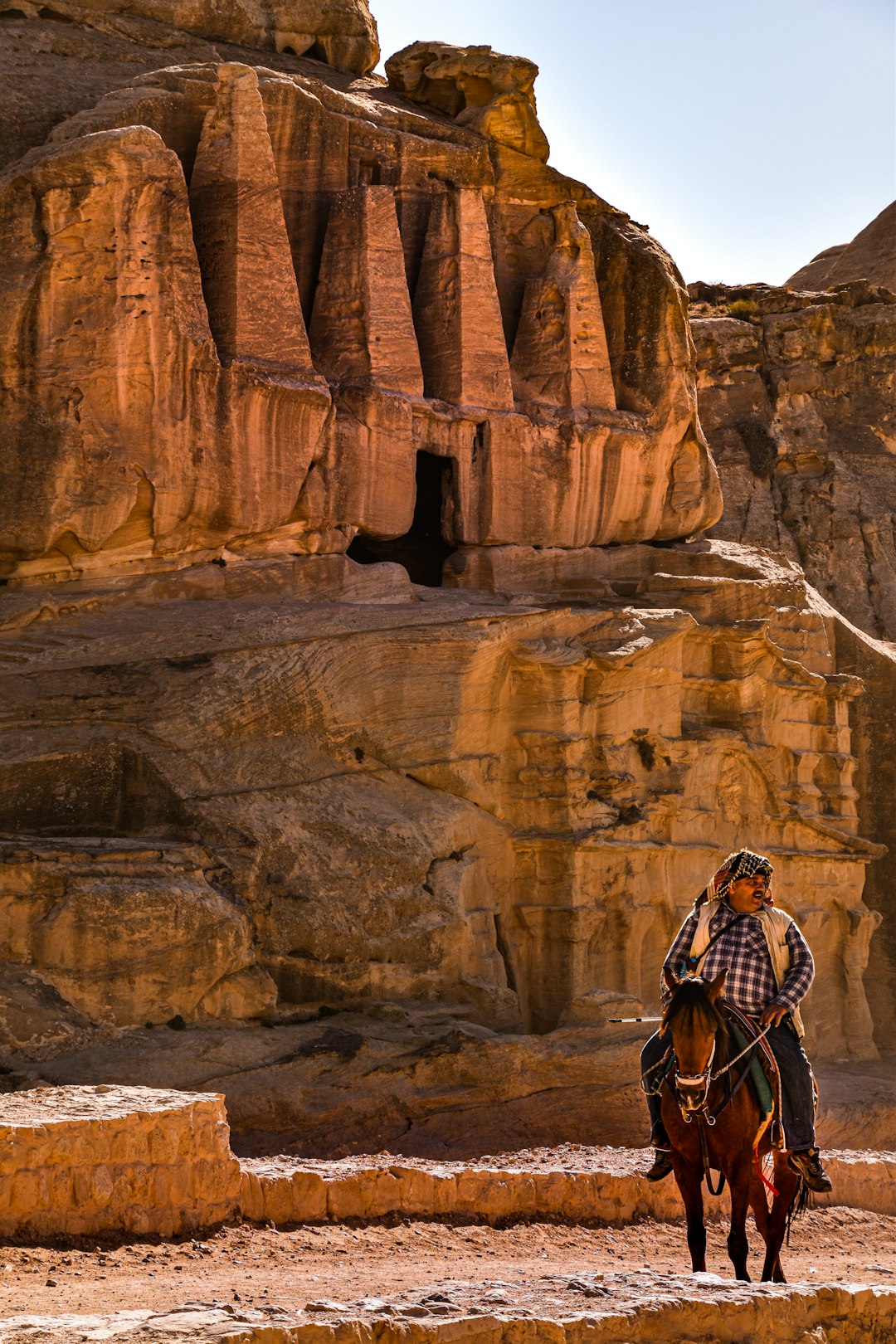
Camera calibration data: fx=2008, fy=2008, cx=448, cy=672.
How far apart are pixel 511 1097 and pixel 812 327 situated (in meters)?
25.8

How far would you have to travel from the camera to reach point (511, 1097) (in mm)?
19703

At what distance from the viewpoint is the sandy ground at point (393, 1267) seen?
35.6 feet

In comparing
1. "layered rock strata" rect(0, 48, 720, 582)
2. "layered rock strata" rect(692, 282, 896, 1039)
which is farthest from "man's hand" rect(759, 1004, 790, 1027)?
"layered rock strata" rect(692, 282, 896, 1039)

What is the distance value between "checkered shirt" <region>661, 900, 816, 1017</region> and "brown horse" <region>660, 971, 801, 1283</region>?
159 mm

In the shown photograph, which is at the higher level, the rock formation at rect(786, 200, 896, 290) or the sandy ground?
the rock formation at rect(786, 200, 896, 290)

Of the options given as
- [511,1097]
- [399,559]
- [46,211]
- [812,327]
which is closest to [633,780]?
[399,559]

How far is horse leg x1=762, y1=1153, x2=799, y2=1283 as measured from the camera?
12.5 meters

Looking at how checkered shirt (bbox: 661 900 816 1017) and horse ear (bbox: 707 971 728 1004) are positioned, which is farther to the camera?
checkered shirt (bbox: 661 900 816 1017)

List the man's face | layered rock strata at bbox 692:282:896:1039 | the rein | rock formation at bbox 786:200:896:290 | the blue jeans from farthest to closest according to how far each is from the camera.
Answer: rock formation at bbox 786:200:896:290
layered rock strata at bbox 692:282:896:1039
the man's face
the blue jeans
the rein

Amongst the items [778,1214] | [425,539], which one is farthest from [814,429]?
[778,1214]

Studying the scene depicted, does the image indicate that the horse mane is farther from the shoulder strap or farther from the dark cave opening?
the dark cave opening

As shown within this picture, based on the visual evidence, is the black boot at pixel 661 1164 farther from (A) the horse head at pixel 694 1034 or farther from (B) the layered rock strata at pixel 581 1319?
(B) the layered rock strata at pixel 581 1319

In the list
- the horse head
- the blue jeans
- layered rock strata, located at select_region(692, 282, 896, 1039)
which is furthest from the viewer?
layered rock strata, located at select_region(692, 282, 896, 1039)

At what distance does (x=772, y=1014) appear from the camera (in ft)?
40.6
